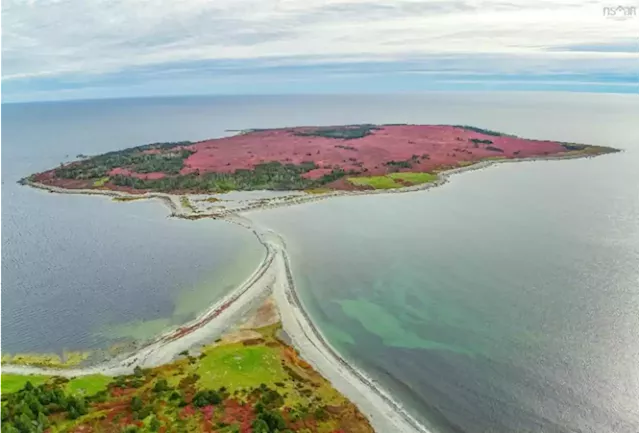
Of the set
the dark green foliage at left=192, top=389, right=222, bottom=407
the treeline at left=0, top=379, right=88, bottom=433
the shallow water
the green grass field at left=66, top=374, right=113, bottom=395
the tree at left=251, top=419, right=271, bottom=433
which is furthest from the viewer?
the shallow water

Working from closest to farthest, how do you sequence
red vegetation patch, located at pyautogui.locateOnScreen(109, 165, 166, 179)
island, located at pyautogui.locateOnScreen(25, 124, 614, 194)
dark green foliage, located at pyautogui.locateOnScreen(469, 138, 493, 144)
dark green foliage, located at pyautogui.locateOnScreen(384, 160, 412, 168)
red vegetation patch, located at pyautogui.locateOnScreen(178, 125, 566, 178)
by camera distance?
1. island, located at pyautogui.locateOnScreen(25, 124, 614, 194)
2. red vegetation patch, located at pyautogui.locateOnScreen(109, 165, 166, 179)
3. dark green foliage, located at pyautogui.locateOnScreen(384, 160, 412, 168)
4. red vegetation patch, located at pyautogui.locateOnScreen(178, 125, 566, 178)
5. dark green foliage, located at pyautogui.locateOnScreen(469, 138, 493, 144)

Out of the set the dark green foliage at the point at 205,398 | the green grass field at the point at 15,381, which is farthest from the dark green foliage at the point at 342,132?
the dark green foliage at the point at 205,398

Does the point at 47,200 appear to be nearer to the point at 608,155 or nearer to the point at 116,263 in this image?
the point at 116,263

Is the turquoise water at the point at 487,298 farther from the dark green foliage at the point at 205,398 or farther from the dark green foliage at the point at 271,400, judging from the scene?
the dark green foliage at the point at 205,398

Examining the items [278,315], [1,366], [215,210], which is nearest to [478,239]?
[278,315]

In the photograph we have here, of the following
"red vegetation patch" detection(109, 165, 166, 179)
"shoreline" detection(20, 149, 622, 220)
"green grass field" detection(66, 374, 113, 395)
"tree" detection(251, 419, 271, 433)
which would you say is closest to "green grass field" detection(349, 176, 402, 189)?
"shoreline" detection(20, 149, 622, 220)

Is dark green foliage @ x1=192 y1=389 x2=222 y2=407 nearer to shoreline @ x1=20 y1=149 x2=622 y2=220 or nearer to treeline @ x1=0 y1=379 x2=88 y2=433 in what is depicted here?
treeline @ x1=0 y1=379 x2=88 y2=433

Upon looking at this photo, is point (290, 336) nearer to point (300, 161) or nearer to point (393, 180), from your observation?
point (393, 180)
